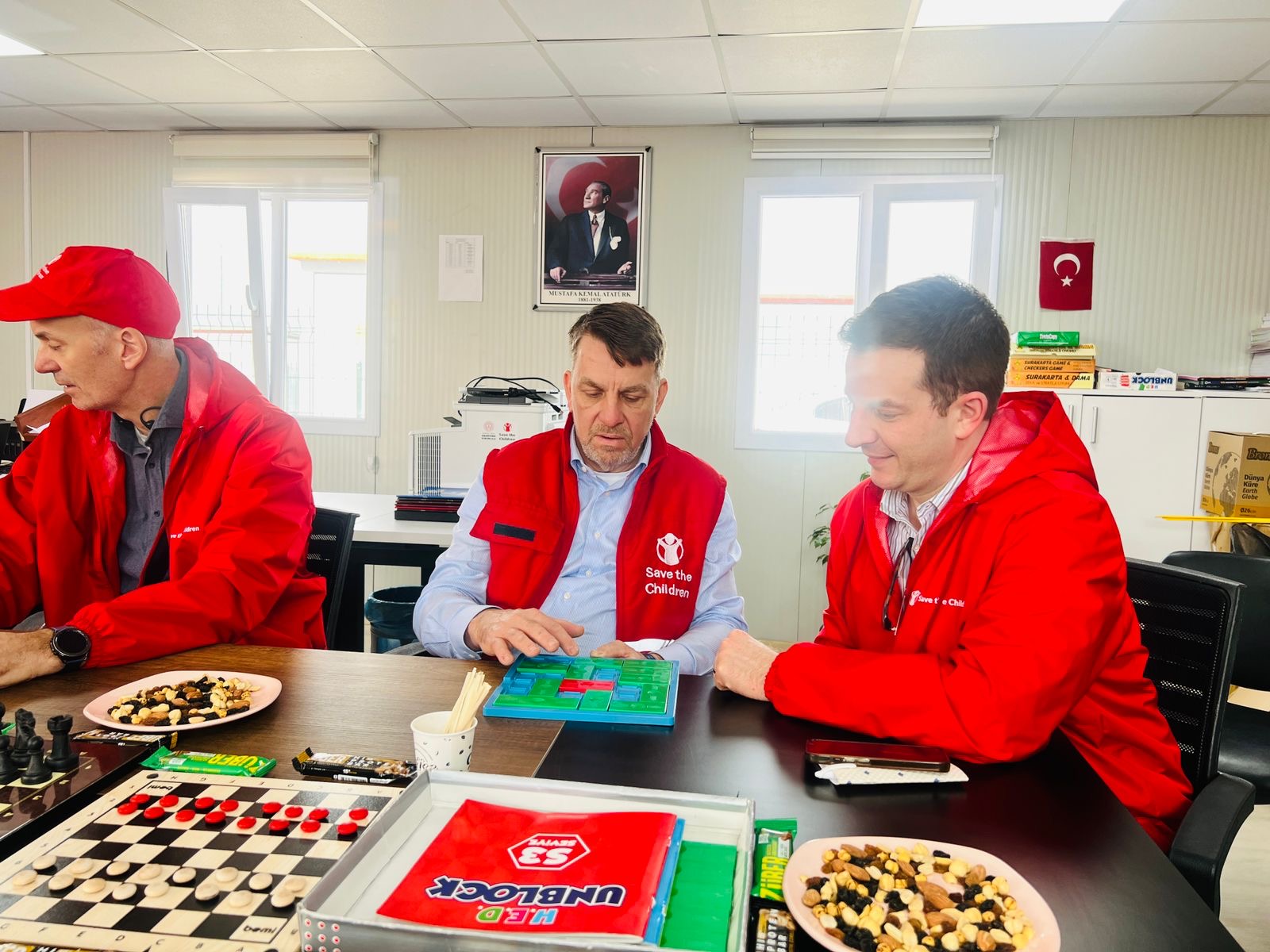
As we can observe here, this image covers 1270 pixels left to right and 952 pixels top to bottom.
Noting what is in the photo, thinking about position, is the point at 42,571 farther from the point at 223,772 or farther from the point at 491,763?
the point at 491,763

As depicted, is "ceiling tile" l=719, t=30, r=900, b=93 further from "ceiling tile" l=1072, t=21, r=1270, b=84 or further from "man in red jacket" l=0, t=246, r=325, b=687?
"man in red jacket" l=0, t=246, r=325, b=687

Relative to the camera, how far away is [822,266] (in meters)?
4.58

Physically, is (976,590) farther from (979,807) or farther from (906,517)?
(979,807)

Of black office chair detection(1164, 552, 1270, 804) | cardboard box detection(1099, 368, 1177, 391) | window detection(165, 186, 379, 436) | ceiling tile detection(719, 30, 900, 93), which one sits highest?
ceiling tile detection(719, 30, 900, 93)

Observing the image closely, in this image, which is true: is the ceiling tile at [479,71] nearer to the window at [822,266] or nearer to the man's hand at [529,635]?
the window at [822,266]

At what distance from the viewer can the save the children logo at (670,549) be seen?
1.89m

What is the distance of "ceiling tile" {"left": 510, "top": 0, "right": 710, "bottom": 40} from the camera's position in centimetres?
311

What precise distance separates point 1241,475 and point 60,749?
13.3 ft

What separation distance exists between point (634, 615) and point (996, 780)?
0.93 metres

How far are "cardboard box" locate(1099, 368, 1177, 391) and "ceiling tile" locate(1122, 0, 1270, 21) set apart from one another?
4.77ft

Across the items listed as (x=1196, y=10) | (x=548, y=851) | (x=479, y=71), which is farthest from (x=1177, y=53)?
(x=548, y=851)

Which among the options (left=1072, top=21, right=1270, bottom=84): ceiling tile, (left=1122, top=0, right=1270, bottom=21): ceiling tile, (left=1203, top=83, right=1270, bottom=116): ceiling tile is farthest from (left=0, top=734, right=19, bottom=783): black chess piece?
(left=1203, top=83, right=1270, bottom=116): ceiling tile

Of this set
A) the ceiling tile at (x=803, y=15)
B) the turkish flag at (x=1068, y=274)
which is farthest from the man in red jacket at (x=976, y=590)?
the turkish flag at (x=1068, y=274)

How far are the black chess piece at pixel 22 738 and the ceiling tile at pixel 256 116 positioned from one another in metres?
4.13
